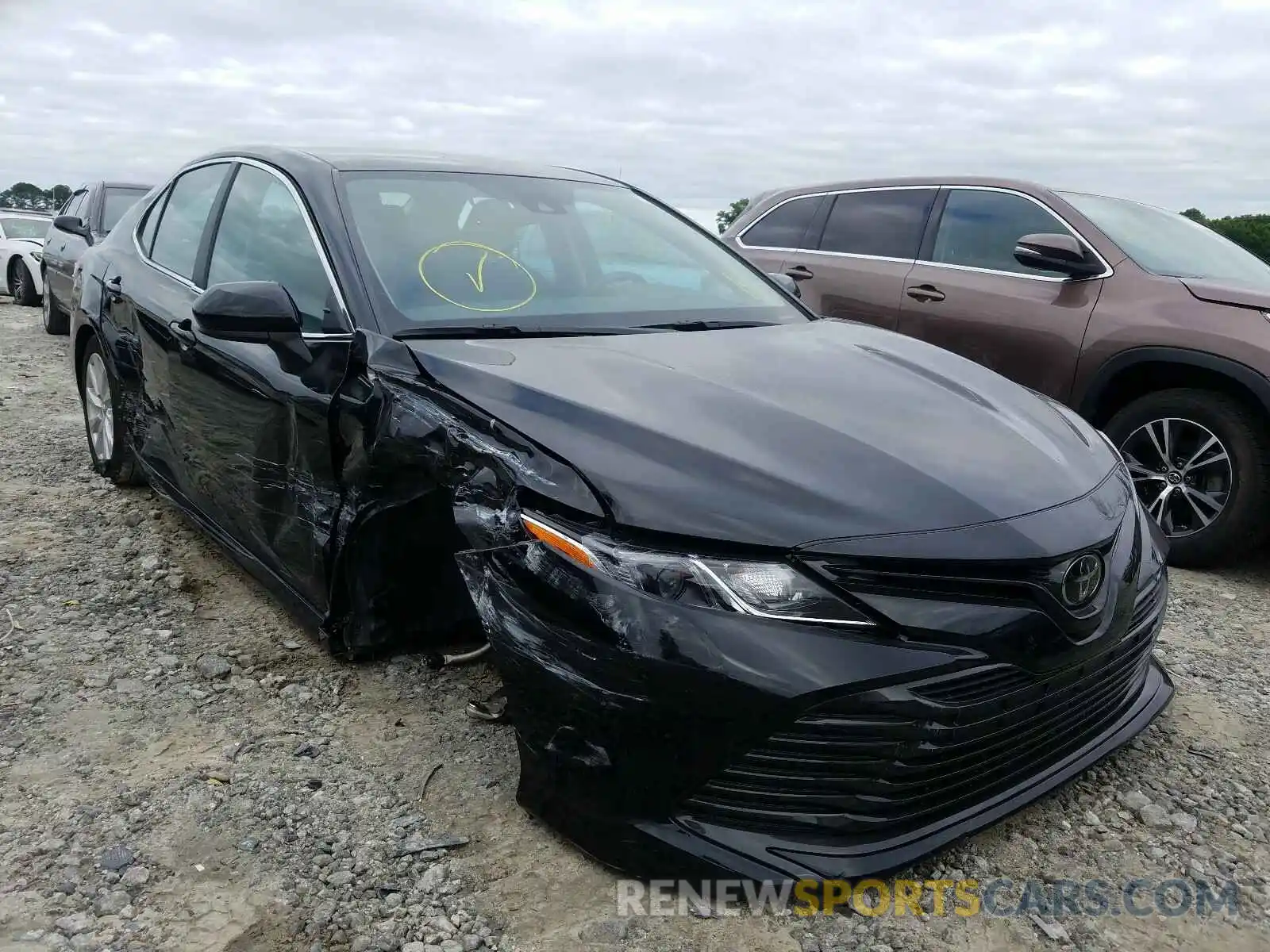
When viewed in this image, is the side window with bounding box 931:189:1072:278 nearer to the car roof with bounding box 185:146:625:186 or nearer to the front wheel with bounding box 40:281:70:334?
the car roof with bounding box 185:146:625:186

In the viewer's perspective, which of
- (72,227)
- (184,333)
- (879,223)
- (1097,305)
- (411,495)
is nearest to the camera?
(411,495)

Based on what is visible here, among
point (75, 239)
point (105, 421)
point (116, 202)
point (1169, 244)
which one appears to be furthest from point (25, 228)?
point (1169, 244)

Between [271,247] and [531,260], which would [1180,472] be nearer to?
[531,260]

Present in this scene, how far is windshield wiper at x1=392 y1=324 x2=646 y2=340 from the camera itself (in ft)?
8.25

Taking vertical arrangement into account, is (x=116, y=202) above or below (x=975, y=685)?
above

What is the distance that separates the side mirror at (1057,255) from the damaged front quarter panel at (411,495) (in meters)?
3.13

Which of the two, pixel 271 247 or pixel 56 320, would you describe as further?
pixel 56 320

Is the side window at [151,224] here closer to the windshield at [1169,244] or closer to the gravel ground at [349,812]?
the gravel ground at [349,812]

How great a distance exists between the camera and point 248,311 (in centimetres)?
259

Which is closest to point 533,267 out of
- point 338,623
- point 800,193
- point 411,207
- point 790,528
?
point 411,207

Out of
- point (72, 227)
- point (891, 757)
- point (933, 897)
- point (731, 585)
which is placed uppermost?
point (72, 227)

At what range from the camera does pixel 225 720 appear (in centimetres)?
271

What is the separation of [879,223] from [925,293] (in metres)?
0.62

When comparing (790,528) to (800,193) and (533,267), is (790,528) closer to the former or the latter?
(533,267)
